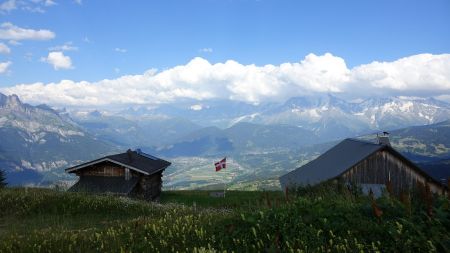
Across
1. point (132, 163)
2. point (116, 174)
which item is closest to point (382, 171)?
point (132, 163)

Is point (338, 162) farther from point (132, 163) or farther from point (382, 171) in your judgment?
point (132, 163)

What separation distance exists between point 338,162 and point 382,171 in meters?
4.99

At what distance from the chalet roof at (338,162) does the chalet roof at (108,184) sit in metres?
17.8

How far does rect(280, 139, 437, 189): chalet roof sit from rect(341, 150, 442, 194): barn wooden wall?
1.74ft

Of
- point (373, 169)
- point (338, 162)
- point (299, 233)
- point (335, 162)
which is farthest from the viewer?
point (335, 162)

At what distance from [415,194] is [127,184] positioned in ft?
135

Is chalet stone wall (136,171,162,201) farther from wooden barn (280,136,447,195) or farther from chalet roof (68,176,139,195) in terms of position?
wooden barn (280,136,447,195)

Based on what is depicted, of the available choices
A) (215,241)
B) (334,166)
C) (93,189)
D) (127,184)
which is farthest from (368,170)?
(215,241)

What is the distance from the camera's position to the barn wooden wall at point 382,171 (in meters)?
43.2

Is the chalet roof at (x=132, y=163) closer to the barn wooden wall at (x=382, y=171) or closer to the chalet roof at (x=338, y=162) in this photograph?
the chalet roof at (x=338, y=162)

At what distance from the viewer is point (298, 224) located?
7605 mm

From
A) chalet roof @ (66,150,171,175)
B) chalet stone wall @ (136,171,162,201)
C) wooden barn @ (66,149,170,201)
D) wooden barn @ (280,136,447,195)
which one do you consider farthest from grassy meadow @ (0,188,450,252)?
chalet stone wall @ (136,171,162,201)

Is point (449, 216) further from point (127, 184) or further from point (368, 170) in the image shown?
point (127, 184)

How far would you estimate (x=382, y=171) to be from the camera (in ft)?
145
